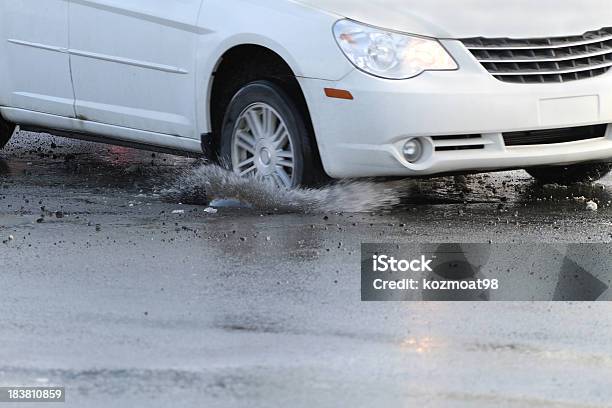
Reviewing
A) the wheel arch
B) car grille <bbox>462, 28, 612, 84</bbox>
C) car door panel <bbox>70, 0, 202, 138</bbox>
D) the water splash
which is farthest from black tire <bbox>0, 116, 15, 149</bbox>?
car grille <bbox>462, 28, 612, 84</bbox>

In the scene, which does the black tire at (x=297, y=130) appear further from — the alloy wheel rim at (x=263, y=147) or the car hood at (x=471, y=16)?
the car hood at (x=471, y=16)

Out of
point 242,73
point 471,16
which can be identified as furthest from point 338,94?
point 242,73

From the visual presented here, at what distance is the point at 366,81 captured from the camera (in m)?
8.24

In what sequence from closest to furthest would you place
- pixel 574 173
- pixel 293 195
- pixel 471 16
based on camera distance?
pixel 471 16 < pixel 293 195 < pixel 574 173

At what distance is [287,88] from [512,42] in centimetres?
121

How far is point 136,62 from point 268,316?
3652 millimetres

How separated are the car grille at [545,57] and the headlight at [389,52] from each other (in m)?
0.20

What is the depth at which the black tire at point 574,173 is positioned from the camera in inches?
387

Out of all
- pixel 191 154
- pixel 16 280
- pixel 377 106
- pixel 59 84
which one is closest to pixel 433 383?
pixel 16 280

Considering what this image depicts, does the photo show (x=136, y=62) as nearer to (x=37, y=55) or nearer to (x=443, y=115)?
(x=37, y=55)

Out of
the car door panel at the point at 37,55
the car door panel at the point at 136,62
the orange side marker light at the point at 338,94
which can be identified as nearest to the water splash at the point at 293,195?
the car door panel at the point at 136,62

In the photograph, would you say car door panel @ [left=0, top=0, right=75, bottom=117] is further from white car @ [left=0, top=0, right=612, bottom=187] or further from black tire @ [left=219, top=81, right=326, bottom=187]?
black tire @ [left=219, top=81, right=326, bottom=187]

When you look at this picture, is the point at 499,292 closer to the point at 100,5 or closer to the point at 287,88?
the point at 287,88

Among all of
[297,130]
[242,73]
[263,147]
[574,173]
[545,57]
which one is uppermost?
[545,57]
